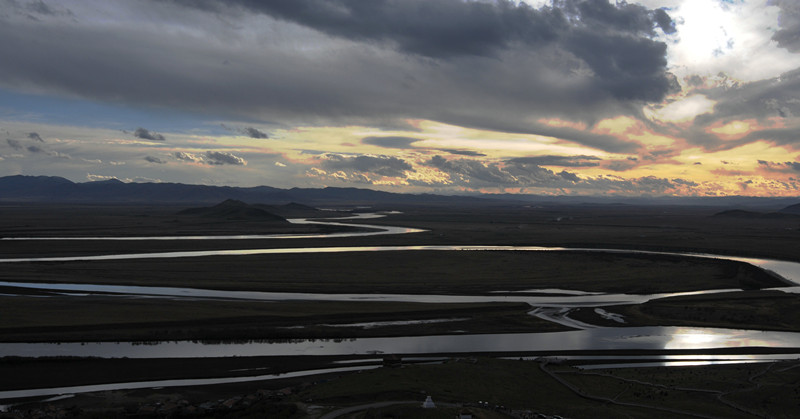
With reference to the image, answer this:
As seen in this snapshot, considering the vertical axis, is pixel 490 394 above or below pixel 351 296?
above

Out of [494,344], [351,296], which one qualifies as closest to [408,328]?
[494,344]

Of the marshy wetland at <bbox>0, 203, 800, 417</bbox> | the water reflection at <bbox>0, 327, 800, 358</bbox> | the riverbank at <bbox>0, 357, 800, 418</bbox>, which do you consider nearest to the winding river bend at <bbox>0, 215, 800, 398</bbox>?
the water reflection at <bbox>0, 327, 800, 358</bbox>

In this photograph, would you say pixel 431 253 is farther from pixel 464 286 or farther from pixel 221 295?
pixel 221 295

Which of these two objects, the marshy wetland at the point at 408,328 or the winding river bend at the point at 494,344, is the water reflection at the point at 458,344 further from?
the marshy wetland at the point at 408,328

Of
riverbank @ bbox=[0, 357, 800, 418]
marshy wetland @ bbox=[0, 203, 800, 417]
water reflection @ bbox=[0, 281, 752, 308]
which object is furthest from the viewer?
water reflection @ bbox=[0, 281, 752, 308]

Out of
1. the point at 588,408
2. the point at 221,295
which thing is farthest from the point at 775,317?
the point at 221,295

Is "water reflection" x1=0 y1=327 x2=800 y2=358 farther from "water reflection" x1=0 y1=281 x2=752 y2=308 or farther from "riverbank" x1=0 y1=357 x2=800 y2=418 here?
"water reflection" x1=0 y1=281 x2=752 y2=308

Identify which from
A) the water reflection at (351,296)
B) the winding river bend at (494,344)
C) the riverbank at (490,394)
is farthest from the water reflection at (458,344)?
the water reflection at (351,296)

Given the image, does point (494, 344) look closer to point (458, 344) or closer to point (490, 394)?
point (458, 344)
